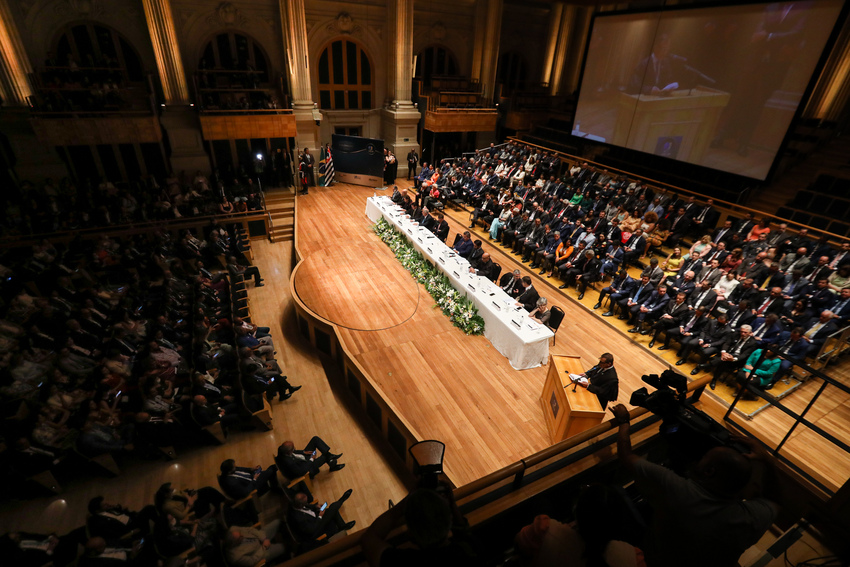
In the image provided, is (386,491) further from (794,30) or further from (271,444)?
(794,30)

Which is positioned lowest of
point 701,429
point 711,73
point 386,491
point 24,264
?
point 386,491

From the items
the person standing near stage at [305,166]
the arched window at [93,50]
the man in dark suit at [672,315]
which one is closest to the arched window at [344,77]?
the person standing near stage at [305,166]

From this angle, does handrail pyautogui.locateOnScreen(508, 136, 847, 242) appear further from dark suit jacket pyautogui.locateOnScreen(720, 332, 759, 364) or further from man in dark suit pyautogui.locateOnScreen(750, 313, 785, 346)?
dark suit jacket pyautogui.locateOnScreen(720, 332, 759, 364)

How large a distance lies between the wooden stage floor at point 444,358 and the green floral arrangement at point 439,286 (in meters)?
0.17

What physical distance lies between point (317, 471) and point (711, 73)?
38.8 feet

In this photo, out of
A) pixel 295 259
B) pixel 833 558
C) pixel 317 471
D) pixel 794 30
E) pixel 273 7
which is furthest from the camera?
pixel 273 7

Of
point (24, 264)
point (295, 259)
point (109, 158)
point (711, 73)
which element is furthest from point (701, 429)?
point (109, 158)

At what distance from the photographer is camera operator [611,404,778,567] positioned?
1.65m

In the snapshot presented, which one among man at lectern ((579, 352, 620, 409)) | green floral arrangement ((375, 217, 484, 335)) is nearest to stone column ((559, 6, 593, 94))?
green floral arrangement ((375, 217, 484, 335))

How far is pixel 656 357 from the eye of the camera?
6.61m

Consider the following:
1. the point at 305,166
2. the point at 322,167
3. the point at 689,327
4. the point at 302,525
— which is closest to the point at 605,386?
the point at 689,327

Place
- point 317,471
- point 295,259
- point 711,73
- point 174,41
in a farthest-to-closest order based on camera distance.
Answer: point 174,41
point 295,259
point 711,73
point 317,471

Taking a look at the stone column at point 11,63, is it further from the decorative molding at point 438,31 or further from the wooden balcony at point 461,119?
the decorative molding at point 438,31

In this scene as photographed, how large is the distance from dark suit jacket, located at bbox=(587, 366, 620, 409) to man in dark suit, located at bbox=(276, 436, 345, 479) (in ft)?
11.1
